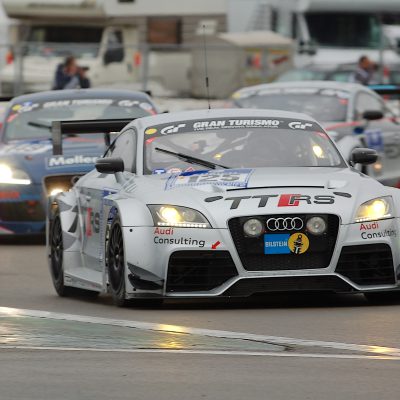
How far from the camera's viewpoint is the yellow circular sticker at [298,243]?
34.1 ft

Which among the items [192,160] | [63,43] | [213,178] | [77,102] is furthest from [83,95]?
[63,43]

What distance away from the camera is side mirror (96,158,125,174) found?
11430 mm

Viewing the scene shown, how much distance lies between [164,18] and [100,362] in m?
32.1

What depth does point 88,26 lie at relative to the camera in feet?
123

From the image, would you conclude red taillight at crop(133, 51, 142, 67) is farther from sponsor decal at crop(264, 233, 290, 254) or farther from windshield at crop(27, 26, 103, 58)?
sponsor decal at crop(264, 233, 290, 254)

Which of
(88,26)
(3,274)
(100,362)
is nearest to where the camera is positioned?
(100,362)

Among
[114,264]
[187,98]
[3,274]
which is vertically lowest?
[187,98]

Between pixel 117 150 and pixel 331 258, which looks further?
pixel 117 150

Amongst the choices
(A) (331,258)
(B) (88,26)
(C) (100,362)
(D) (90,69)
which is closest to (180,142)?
(A) (331,258)

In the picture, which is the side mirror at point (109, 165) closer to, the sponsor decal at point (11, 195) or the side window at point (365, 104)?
the sponsor decal at point (11, 195)

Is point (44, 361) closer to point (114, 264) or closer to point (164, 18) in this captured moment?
point (114, 264)

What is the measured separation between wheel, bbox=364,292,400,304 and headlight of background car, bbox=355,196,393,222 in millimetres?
529

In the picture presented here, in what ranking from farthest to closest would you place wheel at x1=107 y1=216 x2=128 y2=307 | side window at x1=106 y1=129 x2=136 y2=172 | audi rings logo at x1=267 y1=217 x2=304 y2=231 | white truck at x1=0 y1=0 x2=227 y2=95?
1. white truck at x1=0 y1=0 x2=227 y2=95
2. side window at x1=106 y1=129 x2=136 y2=172
3. wheel at x1=107 y1=216 x2=128 y2=307
4. audi rings logo at x1=267 y1=217 x2=304 y2=231

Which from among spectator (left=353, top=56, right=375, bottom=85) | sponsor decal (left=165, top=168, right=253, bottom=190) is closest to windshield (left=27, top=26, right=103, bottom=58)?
spectator (left=353, top=56, right=375, bottom=85)
